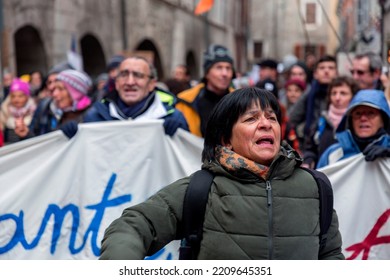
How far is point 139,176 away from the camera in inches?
187

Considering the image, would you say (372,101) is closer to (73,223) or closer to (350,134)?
(350,134)

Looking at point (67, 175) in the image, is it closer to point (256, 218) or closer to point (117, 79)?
point (117, 79)

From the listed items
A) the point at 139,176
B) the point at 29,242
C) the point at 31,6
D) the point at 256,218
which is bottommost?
the point at 29,242

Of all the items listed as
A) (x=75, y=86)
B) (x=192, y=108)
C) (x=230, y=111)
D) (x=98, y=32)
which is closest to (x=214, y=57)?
(x=192, y=108)

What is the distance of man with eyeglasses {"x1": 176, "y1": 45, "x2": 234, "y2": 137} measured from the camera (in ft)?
18.0

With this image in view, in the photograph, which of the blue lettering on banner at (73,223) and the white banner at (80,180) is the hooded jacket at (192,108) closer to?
the white banner at (80,180)

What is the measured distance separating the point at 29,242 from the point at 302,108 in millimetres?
3125

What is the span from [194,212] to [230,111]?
1.24 ft

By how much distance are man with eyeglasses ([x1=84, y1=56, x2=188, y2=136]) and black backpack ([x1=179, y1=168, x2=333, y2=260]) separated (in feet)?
7.55

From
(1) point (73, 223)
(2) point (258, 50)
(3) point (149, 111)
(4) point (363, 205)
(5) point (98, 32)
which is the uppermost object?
(5) point (98, 32)

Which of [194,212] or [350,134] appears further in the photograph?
[350,134]

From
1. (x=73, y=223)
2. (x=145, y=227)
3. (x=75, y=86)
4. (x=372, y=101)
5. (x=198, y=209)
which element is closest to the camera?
(x=145, y=227)

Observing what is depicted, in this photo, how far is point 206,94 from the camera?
18.4 ft
